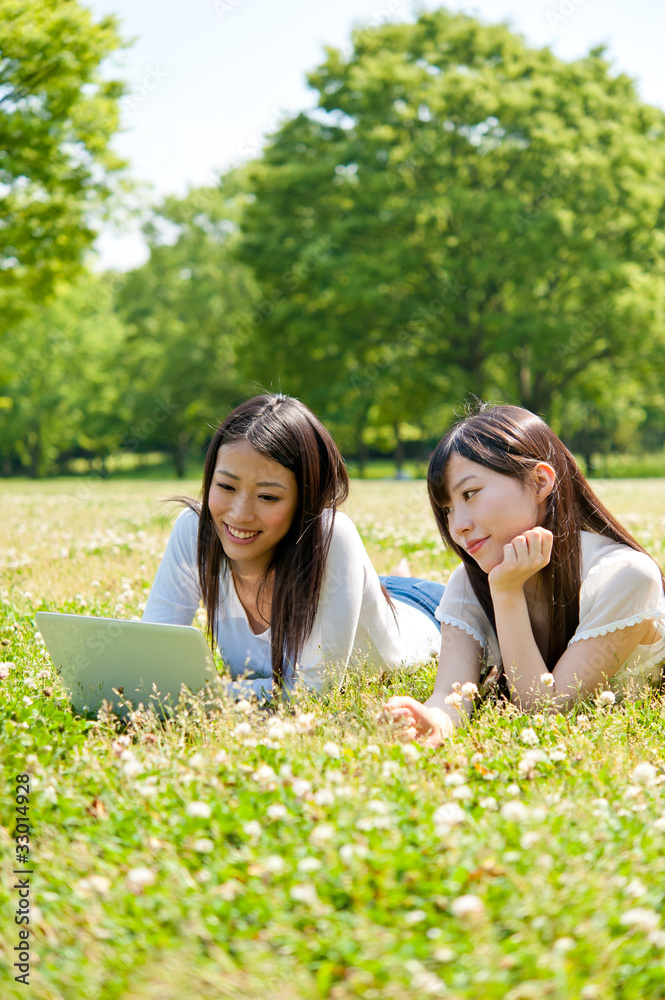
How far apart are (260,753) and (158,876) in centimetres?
71

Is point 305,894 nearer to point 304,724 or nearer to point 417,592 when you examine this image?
point 304,724

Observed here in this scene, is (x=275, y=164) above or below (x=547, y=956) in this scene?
above

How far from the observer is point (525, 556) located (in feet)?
11.3

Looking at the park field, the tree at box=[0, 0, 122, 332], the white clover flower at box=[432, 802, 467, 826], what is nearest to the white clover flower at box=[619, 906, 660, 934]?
the park field

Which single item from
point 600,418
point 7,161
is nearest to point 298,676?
point 7,161

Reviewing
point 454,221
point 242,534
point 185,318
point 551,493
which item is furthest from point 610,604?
point 185,318

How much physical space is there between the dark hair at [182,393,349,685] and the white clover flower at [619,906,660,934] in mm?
2103

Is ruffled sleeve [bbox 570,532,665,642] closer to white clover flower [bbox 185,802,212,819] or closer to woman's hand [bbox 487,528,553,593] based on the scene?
woman's hand [bbox 487,528,553,593]

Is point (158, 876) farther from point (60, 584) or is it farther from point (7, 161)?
point (7, 161)

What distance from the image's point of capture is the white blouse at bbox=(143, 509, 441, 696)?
3.77 metres

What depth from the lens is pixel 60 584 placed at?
246 inches

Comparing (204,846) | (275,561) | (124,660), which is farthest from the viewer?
(275,561)

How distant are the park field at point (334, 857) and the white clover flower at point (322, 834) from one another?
0.01 m

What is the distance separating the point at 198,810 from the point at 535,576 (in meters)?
2.13
